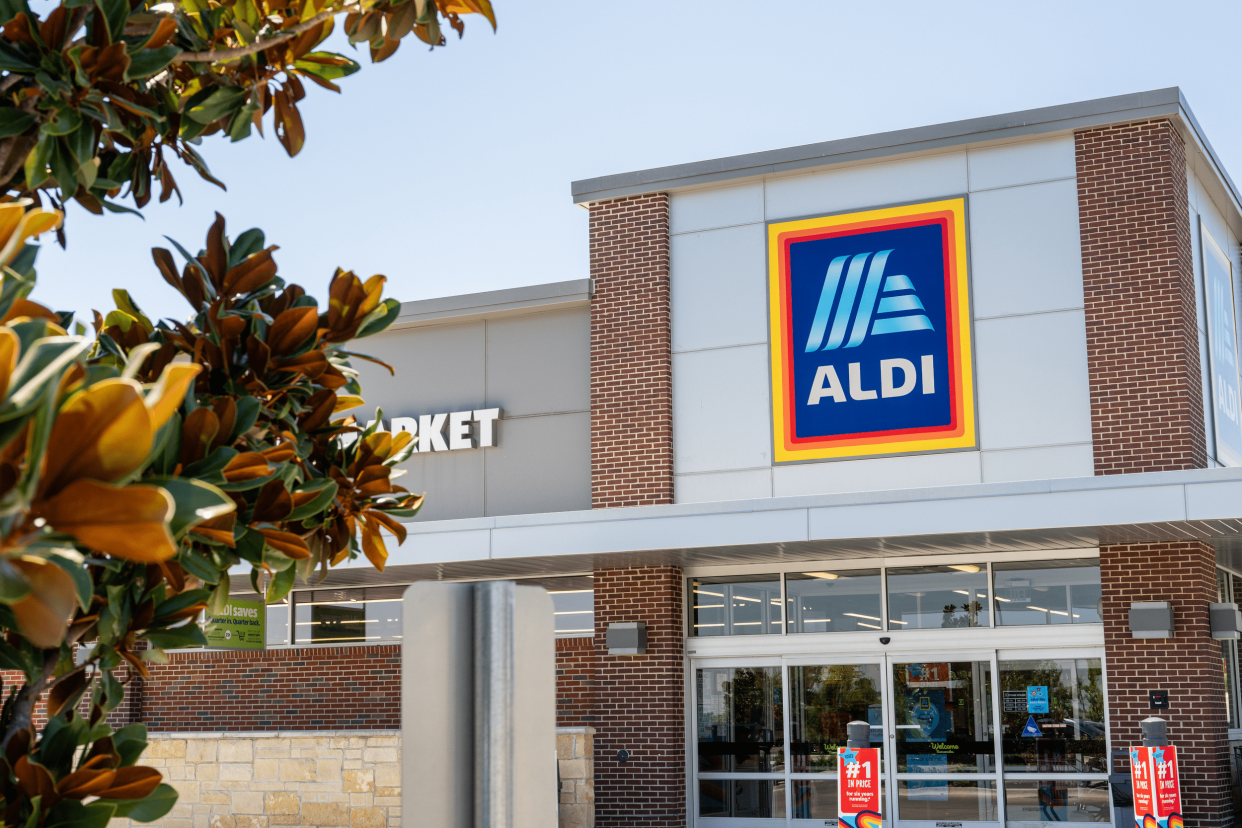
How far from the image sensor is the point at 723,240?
16.9 meters

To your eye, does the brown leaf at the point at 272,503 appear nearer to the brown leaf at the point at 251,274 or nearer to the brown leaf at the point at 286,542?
the brown leaf at the point at 286,542

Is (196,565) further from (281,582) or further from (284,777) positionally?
(284,777)

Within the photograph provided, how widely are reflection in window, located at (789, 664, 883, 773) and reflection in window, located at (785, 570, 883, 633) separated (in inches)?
21.2

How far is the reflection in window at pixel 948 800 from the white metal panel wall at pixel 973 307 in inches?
145

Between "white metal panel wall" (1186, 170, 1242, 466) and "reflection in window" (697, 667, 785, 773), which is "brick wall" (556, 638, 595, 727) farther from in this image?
"white metal panel wall" (1186, 170, 1242, 466)

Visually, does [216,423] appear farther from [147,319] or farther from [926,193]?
[926,193]

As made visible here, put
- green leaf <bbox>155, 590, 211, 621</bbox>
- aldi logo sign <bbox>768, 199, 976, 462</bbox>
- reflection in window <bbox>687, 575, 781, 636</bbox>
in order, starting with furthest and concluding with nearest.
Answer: reflection in window <bbox>687, 575, 781, 636</bbox> → aldi logo sign <bbox>768, 199, 976, 462</bbox> → green leaf <bbox>155, 590, 211, 621</bbox>

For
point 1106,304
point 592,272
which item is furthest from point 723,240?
point 1106,304

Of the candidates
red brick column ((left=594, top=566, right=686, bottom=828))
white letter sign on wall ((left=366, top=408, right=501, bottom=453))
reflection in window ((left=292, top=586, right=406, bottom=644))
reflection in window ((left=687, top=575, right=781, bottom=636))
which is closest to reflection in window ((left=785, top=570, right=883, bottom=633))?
reflection in window ((left=687, top=575, right=781, bottom=636))

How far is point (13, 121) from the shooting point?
2.79m

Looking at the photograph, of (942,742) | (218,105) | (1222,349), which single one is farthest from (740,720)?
(218,105)

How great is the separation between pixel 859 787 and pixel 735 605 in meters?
4.13

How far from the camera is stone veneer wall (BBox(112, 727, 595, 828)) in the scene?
15.7m

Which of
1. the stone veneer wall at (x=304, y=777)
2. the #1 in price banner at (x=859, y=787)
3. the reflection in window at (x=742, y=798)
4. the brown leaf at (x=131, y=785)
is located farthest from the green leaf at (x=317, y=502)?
the reflection in window at (x=742, y=798)
